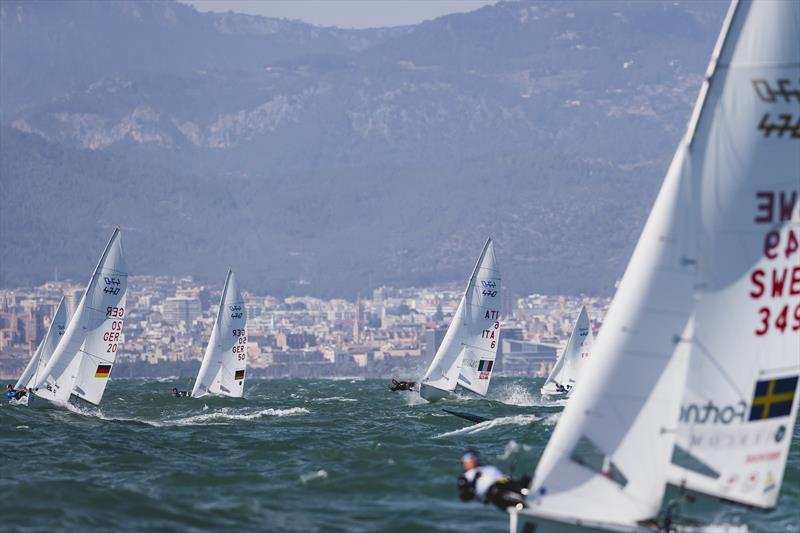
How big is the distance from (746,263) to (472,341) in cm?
4204

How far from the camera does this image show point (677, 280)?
21172 millimetres

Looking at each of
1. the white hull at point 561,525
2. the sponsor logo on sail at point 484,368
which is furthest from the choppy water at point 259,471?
the sponsor logo on sail at point 484,368

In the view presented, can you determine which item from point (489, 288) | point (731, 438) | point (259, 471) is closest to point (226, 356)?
point (489, 288)

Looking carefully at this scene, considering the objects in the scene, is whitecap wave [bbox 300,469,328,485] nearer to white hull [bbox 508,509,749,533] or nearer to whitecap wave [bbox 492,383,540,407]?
white hull [bbox 508,509,749,533]

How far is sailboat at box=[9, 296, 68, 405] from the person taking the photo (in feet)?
186

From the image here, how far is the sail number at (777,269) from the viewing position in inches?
846

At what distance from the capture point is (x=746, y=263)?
847 inches

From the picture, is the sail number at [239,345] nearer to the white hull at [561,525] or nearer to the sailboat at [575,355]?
the sailboat at [575,355]

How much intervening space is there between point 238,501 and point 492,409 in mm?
31395

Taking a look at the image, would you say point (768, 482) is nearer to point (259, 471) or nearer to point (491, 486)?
point (491, 486)

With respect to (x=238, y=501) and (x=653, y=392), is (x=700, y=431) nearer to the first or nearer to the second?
(x=653, y=392)

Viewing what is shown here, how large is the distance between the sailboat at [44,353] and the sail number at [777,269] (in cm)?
3627

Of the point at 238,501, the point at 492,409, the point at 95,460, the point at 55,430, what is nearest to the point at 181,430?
the point at 55,430

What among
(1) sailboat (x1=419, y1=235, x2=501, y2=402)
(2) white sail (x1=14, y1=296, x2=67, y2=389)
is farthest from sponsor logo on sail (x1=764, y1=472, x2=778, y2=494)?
(1) sailboat (x1=419, y1=235, x2=501, y2=402)
